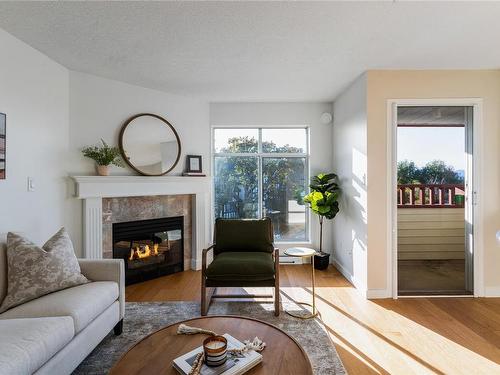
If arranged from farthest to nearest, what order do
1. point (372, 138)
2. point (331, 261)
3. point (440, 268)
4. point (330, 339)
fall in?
point (331, 261), point (440, 268), point (372, 138), point (330, 339)

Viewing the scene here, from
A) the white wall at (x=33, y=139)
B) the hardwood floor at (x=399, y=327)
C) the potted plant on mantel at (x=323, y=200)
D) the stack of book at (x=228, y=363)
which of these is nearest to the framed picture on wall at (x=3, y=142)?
the white wall at (x=33, y=139)

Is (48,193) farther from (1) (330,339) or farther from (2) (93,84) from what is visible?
(1) (330,339)

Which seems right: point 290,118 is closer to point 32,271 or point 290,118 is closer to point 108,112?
point 108,112

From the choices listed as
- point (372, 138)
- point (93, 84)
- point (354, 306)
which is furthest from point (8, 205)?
point (372, 138)

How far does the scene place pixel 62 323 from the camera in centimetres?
163

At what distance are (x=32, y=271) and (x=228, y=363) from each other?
154cm

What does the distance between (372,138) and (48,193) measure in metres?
3.45

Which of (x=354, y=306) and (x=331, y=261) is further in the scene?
(x=331, y=261)

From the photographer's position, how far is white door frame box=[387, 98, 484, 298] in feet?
10.1

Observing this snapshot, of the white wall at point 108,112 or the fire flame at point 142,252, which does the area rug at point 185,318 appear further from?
the white wall at point 108,112

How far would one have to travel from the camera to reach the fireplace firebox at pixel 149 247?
3586 mm

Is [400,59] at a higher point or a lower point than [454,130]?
higher

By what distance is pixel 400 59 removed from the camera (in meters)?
2.84

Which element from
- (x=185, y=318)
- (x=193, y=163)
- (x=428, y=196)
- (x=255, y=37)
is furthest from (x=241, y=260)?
(x=428, y=196)
